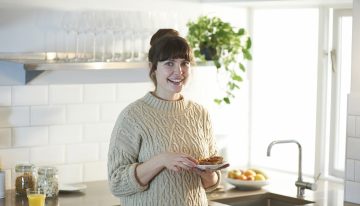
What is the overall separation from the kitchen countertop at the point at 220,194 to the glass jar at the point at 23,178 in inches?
2.0

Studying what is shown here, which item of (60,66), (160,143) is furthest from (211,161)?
(60,66)

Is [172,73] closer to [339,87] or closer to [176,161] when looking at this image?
[176,161]

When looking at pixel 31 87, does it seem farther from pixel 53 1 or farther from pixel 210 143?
pixel 210 143

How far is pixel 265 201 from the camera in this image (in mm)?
4352

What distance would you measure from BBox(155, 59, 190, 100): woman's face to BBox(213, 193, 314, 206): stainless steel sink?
3.79 ft

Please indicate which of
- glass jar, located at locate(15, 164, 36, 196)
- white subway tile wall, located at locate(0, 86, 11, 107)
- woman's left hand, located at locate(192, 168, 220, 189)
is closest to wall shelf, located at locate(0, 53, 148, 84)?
white subway tile wall, located at locate(0, 86, 11, 107)

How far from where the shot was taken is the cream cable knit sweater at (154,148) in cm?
311

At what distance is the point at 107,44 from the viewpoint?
453cm

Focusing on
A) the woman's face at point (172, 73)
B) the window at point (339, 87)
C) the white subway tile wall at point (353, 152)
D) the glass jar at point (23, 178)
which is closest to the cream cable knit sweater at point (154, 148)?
the woman's face at point (172, 73)

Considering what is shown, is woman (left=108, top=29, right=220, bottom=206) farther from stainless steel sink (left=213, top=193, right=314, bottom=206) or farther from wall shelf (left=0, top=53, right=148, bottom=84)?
stainless steel sink (left=213, top=193, right=314, bottom=206)

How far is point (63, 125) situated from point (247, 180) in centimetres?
108

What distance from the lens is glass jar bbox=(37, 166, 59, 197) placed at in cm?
400

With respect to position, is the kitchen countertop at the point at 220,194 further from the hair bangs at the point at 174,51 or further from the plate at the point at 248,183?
the hair bangs at the point at 174,51

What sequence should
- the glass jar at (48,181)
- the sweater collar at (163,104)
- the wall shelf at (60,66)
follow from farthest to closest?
the glass jar at (48,181) < the wall shelf at (60,66) < the sweater collar at (163,104)
